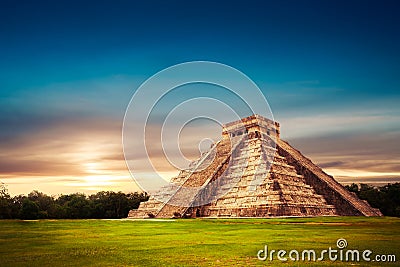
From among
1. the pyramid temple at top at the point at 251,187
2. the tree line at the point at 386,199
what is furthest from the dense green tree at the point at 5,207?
the tree line at the point at 386,199

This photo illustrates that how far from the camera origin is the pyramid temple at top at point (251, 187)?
42.6 m

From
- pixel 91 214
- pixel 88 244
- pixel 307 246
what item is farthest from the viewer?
pixel 91 214

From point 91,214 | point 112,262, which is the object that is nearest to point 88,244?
point 112,262

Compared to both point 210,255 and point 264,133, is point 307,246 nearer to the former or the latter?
point 210,255

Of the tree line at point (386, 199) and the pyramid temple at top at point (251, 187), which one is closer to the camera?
the pyramid temple at top at point (251, 187)

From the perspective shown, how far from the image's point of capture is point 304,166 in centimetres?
5422

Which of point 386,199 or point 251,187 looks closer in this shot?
point 251,187

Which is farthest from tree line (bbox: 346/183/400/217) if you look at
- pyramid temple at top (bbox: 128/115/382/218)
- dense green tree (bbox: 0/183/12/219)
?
dense green tree (bbox: 0/183/12/219)

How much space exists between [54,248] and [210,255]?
23.4 ft

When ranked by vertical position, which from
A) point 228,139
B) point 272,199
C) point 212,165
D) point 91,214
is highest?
point 228,139

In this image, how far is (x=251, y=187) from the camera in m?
45.7

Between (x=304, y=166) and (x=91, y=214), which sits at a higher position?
(x=304, y=166)

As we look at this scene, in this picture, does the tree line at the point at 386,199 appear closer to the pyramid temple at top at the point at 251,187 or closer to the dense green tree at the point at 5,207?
the pyramid temple at top at the point at 251,187

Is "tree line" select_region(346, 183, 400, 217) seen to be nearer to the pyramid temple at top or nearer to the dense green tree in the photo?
the pyramid temple at top
